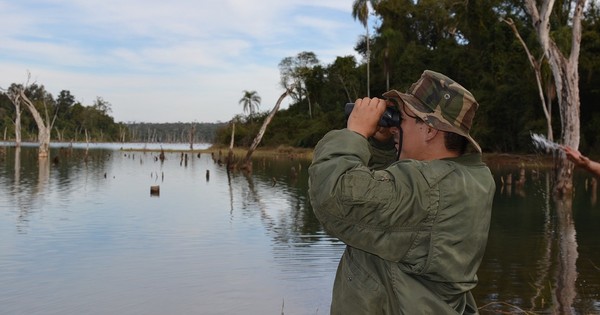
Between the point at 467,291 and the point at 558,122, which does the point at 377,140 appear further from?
the point at 558,122

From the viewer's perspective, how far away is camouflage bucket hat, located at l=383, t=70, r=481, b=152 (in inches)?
83.7

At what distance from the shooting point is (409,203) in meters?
1.95

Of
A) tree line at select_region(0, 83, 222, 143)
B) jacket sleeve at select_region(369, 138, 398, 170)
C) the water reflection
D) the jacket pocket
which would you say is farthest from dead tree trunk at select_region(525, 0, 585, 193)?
tree line at select_region(0, 83, 222, 143)

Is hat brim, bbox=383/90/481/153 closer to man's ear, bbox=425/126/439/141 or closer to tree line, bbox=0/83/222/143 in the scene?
man's ear, bbox=425/126/439/141

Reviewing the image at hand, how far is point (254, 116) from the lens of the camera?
357 feet

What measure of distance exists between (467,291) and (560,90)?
23.9 metres

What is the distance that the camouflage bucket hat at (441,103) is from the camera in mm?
2125

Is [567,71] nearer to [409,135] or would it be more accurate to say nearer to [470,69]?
[409,135]

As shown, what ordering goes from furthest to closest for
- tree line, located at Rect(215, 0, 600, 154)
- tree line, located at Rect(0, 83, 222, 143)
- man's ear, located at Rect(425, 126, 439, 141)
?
1. tree line, located at Rect(0, 83, 222, 143)
2. tree line, located at Rect(215, 0, 600, 154)
3. man's ear, located at Rect(425, 126, 439, 141)

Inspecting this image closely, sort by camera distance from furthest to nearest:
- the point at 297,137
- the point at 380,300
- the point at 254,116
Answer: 1. the point at 254,116
2. the point at 297,137
3. the point at 380,300

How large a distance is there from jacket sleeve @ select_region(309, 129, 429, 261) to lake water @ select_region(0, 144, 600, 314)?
6.44m

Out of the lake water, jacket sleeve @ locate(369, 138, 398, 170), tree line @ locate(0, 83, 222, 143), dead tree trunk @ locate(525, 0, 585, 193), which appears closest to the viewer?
jacket sleeve @ locate(369, 138, 398, 170)

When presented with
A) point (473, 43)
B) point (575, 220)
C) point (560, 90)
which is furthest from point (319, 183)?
point (473, 43)

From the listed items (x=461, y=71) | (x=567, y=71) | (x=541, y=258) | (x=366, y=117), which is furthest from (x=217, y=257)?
(x=461, y=71)
